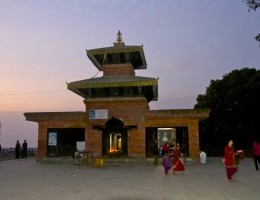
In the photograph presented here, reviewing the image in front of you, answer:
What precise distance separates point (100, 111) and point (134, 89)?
9.61 ft

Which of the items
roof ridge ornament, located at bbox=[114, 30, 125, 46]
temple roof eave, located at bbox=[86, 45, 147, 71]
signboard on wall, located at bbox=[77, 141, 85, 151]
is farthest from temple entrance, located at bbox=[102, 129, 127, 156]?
roof ridge ornament, located at bbox=[114, 30, 125, 46]

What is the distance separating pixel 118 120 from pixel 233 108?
740 inches

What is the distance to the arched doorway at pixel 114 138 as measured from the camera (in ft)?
72.3

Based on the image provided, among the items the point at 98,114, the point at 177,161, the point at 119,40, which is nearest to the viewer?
the point at 177,161

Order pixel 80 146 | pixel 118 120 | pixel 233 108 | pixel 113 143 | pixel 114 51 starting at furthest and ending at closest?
pixel 233 108, pixel 114 51, pixel 113 143, pixel 118 120, pixel 80 146

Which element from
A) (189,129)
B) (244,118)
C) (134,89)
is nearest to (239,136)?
(244,118)

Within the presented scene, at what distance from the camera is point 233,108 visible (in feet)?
119

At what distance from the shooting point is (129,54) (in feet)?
84.3

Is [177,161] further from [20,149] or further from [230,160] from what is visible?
[20,149]

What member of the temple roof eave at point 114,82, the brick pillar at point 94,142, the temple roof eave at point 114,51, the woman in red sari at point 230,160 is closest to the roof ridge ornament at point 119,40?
the temple roof eave at point 114,51

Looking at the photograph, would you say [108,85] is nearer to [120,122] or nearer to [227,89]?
[120,122]

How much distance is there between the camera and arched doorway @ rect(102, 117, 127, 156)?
22.0 meters

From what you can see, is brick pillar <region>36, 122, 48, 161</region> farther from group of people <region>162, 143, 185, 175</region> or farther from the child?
the child

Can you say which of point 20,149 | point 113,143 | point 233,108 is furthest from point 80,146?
point 233,108
